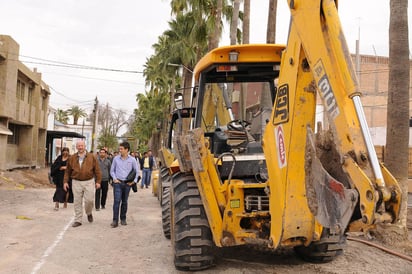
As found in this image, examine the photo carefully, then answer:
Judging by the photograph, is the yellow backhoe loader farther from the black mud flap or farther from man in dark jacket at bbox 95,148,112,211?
man in dark jacket at bbox 95,148,112,211

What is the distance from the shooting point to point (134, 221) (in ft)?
31.4

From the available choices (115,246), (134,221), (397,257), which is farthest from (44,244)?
(397,257)

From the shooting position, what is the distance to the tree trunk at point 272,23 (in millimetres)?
14016

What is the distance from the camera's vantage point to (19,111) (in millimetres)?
24781

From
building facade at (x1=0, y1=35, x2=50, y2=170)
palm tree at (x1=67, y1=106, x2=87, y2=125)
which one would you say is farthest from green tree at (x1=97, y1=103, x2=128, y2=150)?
building facade at (x1=0, y1=35, x2=50, y2=170)

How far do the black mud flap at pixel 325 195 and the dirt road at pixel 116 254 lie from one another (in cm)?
209

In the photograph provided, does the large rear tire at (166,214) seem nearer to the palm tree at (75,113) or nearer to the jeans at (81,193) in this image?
the jeans at (81,193)

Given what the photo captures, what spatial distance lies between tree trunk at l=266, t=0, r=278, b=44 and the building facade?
46.3 feet

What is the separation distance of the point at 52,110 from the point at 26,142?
17.5m

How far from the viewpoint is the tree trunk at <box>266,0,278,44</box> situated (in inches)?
552

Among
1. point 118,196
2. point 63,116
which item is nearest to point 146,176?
point 118,196

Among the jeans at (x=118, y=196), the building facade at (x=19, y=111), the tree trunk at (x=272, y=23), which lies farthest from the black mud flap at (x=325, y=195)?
the building facade at (x=19, y=111)

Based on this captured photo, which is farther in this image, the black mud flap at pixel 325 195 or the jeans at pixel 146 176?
the jeans at pixel 146 176

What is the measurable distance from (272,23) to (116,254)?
33.6ft
